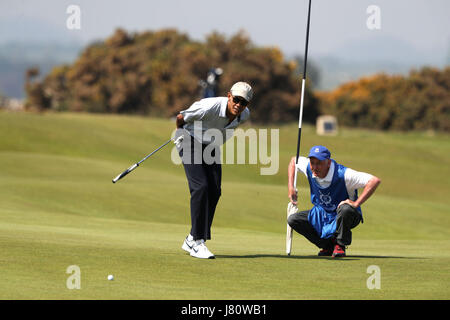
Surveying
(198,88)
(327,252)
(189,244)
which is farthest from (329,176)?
(198,88)

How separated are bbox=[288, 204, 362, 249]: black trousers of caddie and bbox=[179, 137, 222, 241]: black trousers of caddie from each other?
3.97ft

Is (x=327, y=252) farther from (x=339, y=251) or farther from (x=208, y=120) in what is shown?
(x=208, y=120)

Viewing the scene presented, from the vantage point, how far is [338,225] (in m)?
10.3

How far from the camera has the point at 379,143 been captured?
172 feet

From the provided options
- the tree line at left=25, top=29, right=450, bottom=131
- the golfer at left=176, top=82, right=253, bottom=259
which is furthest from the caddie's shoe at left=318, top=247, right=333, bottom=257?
the tree line at left=25, top=29, right=450, bottom=131

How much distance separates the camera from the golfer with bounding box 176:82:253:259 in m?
9.68

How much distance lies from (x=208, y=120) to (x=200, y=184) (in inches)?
33.3

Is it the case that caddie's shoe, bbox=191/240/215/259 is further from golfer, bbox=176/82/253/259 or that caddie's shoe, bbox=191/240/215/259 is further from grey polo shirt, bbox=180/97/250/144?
grey polo shirt, bbox=180/97/250/144

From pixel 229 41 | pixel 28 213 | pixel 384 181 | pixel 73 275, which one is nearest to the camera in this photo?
pixel 73 275

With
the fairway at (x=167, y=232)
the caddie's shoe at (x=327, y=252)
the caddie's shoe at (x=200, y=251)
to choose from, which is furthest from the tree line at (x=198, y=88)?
the caddie's shoe at (x=200, y=251)

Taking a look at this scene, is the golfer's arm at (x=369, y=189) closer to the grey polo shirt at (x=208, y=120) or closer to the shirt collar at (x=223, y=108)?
the grey polo shirt at (x=208, y=120)
